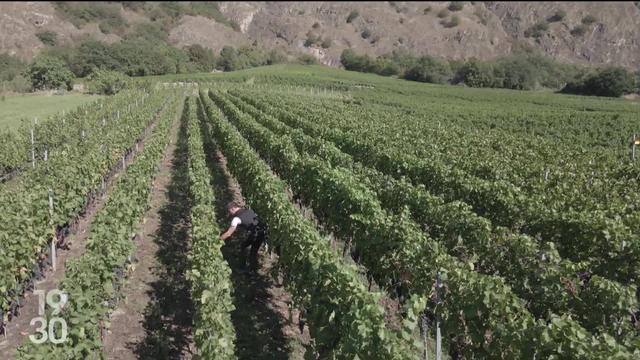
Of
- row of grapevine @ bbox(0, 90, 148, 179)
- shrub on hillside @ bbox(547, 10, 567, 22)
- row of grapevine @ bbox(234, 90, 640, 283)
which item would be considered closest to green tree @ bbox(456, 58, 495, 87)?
row of grapevine @ bbox(0, 90, 148, 179)

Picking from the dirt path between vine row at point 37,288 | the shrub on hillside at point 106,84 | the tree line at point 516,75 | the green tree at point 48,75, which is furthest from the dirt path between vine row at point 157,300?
the tree line at point 516,75

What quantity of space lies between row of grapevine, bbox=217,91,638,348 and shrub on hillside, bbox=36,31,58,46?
15444cm

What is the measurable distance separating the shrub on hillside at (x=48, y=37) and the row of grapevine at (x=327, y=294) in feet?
517

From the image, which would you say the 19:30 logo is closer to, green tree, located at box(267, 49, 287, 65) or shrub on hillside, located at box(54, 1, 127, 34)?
green tree, located at box(267, 49, 287, 65)

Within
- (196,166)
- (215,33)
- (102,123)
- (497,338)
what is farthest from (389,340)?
(215,33)

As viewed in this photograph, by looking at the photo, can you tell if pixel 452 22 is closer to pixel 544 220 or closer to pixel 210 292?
pixel 544 220

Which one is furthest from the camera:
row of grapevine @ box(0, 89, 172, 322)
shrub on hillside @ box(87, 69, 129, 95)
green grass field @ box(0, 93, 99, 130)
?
shrub on hillside @ box(87, 69, 129, 95)

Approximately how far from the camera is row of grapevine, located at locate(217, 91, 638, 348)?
631 centimetres

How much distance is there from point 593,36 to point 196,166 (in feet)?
643

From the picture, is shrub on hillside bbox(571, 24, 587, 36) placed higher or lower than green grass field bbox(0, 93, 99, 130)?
higher

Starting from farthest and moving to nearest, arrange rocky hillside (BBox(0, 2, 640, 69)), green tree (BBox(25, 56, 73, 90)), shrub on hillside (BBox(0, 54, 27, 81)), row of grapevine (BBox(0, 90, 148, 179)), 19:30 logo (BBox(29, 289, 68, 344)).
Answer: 1. rocky hillside (BBox(0, 2, 640, 69))
2. shrub on hillside (BBox(0, 54, 27, 81))
3. green tree (BBox(25, 56, 73, 90))
4. row of grapevine (BBox(0, 90, 148, 179))
5. 19:30 logo (BBox(29, 289, 68, 344))

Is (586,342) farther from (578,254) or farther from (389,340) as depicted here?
(578,254)

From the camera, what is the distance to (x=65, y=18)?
163 meters

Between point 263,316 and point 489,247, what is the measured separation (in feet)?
12.4
